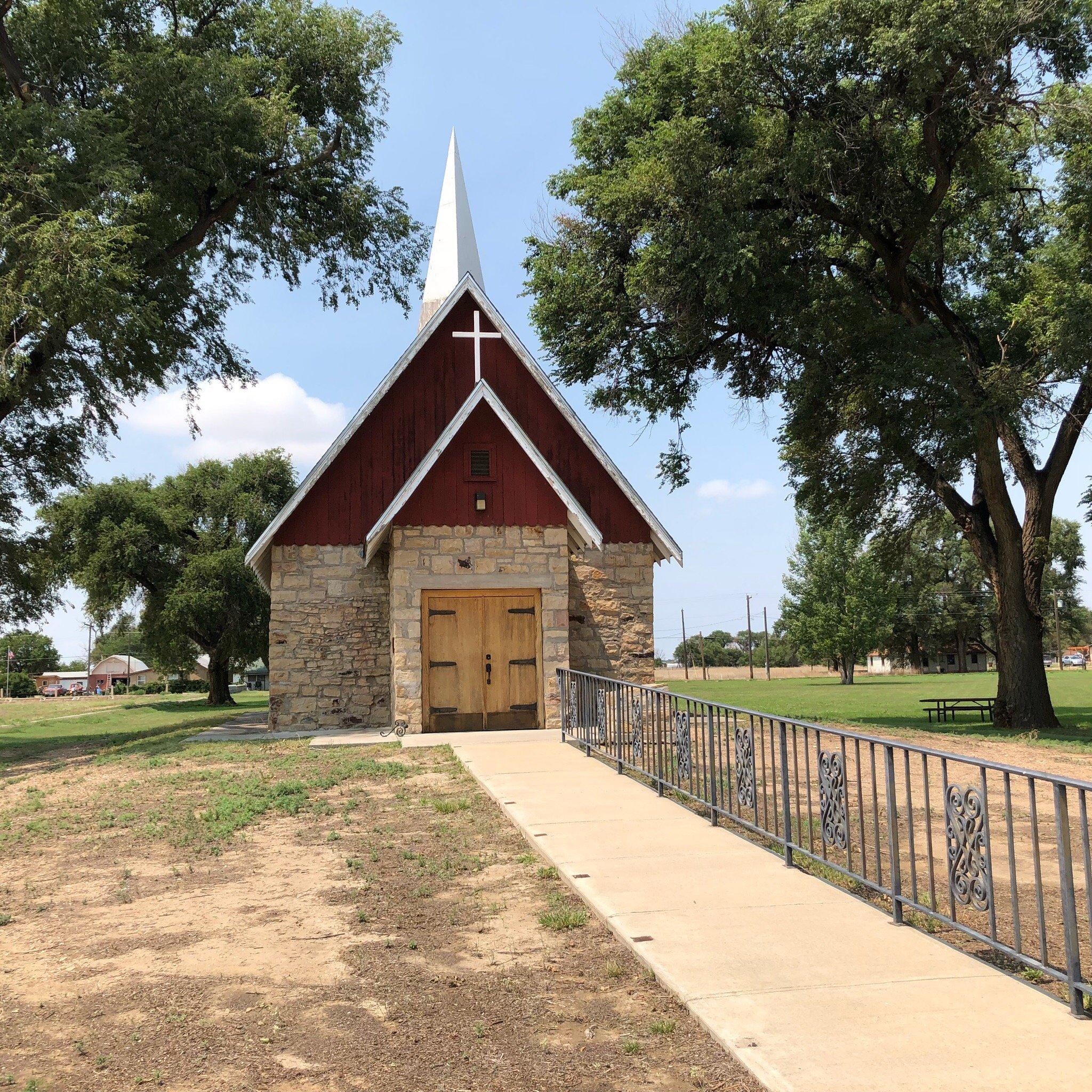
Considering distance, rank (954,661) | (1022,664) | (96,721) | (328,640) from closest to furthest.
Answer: (328,640)
(1022,664)
(96,721)
(954,661)

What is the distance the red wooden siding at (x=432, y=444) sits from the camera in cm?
1764

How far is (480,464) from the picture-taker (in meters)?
16.2

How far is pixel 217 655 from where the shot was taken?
38.6 meters

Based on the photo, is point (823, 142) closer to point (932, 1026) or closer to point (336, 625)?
point (336, 625)

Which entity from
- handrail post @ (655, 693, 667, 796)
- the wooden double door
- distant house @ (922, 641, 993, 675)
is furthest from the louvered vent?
distant house @ (922, 641, 993, 675)

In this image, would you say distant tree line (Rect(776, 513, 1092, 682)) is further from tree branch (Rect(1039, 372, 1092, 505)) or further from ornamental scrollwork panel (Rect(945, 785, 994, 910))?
ornamental scrollwork panel (Rect(945, 785, 994, 910))

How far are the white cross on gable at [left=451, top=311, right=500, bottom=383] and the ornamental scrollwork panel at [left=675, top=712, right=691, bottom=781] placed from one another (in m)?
10.0

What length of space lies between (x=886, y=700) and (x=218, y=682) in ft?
83.4

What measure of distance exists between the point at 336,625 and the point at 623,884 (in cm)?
1184

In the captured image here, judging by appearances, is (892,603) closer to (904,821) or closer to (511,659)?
(511,659)

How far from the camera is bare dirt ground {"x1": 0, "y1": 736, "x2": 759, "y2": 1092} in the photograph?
3.98 meters

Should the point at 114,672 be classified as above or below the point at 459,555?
below

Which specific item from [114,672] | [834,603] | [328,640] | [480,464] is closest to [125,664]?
[114,672]

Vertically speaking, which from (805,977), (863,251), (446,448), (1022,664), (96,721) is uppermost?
(863,251)
